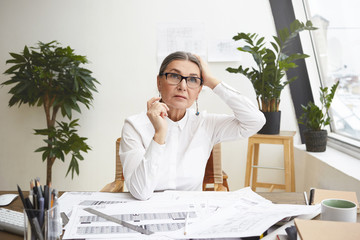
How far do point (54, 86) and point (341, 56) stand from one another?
8.38 feet

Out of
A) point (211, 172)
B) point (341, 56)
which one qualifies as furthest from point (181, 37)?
point (211, 172)

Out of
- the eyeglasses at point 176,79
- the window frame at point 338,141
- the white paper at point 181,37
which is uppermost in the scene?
the white paper at point 181,37

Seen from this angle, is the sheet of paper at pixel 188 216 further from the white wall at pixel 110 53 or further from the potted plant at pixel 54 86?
the white wall at pixel 110 53

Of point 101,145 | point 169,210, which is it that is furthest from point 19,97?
point 169,210

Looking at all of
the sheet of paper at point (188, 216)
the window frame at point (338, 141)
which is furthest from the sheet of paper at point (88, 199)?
the window frame at point (338, 141)

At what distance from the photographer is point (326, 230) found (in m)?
0.81

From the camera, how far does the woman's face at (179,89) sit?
Answer: 65.4 inches

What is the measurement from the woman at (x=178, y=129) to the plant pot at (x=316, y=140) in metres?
1.30

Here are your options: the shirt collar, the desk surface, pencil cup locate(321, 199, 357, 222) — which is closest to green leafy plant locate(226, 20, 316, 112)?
the shirt collar

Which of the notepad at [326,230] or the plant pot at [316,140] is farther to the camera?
the plant pot at [316,140]

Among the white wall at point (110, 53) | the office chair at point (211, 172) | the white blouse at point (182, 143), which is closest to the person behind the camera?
the white blouse at point (182, 143)

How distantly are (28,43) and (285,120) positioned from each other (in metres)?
2.74

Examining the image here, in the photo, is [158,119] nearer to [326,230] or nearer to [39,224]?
[39,224]

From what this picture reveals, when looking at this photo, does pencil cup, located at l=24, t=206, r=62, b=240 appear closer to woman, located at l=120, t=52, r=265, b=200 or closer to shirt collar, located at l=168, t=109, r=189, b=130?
woman, located at l=120, t=52, r=265, b=200
